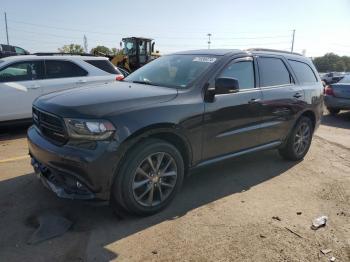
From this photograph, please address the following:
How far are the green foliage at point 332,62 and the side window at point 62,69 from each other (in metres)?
82.6

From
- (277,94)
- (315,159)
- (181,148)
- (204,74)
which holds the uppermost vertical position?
(204,74)

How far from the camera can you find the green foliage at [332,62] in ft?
275

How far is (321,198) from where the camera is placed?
15.7 feet

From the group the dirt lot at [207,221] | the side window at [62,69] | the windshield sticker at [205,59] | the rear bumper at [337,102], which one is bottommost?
the dirt lot at [207,221]

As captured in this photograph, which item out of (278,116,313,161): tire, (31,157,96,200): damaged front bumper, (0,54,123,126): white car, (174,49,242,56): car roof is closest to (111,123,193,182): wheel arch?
(31,157,96,200): damaged front bumper

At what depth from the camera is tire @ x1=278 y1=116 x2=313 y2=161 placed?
19.6 ft

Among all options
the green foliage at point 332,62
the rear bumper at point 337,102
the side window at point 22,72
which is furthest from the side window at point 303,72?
the green foliage at point 332,62

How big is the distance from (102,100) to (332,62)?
95053mm

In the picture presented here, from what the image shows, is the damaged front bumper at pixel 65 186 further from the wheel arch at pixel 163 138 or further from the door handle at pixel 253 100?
the door handle at pixel 253 100

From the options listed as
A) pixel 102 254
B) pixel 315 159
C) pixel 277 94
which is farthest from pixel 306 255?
pixel 315 159

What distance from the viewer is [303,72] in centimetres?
628

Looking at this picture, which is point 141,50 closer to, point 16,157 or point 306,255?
point 16,157

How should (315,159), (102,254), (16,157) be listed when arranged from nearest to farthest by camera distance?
1. (102,254)
2. (16,157)
3. (315,159)

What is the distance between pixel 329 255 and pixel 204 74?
235cm
